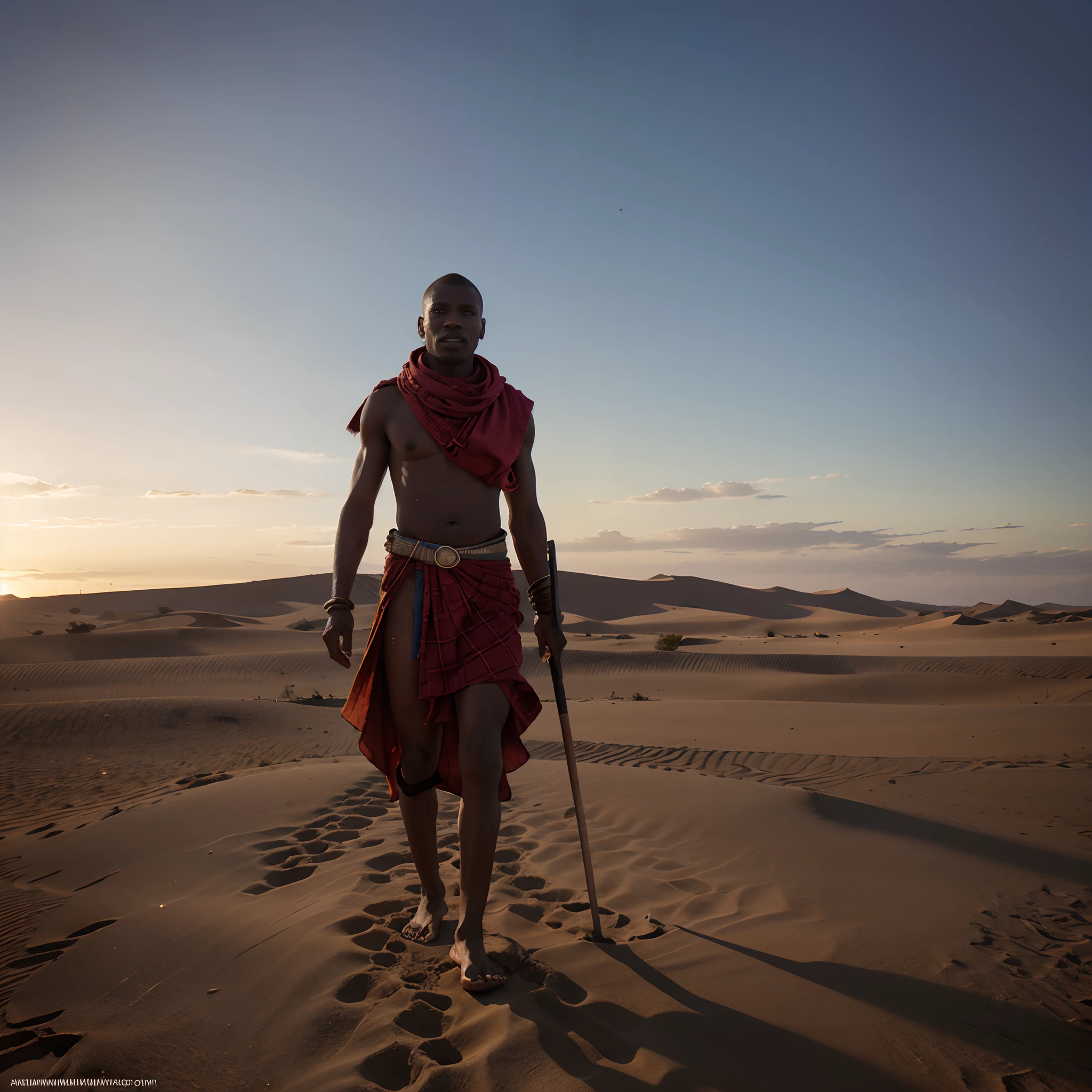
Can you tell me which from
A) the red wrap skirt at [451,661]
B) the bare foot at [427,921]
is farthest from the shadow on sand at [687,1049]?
the red wrap skirt at [451,661]

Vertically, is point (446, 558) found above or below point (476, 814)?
above

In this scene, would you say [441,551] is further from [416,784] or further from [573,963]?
[573,963]

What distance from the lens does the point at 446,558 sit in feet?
9.34

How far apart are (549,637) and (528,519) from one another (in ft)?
1.82

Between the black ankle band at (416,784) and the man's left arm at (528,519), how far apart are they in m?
0.70

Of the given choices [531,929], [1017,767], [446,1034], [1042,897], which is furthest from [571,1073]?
[1017,767]

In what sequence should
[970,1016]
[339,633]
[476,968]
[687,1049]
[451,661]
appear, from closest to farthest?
1. [687,1049]
2. [970,1016]
3. [476,968]
4. [451,661]
5. [339,633]

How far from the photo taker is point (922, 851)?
4.02m

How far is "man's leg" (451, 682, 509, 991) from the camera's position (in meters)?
2.52

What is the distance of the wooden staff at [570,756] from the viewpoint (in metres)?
2.79

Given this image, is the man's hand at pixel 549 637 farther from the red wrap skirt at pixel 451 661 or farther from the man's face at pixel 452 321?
the man's face at pixel 452 321

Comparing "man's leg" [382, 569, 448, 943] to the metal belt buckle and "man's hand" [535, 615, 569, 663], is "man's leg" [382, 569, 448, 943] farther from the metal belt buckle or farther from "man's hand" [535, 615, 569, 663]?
"man's hand" [535, 615, 569, 663]

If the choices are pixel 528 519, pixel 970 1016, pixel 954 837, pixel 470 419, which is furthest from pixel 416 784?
pixel 954 837

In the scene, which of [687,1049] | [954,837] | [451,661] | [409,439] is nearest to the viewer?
[687,1049]
